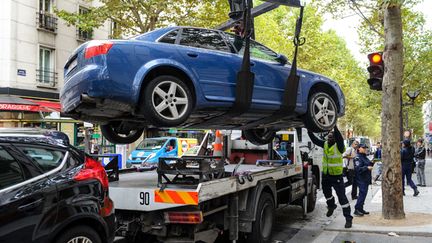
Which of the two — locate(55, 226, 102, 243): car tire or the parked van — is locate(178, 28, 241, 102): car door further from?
the parked van

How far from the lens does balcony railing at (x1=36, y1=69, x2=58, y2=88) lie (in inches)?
890

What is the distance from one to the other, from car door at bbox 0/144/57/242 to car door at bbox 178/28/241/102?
2492 millimetres

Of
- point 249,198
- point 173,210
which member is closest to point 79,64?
point 173,210

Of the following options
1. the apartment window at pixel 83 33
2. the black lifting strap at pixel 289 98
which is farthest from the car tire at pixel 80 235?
the apartment window at pixel 83 33

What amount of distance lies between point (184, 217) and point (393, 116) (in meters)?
5.15

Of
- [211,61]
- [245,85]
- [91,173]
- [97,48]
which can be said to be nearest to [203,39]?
[211,61]

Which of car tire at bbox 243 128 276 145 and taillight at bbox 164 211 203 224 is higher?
A: car tire at bbox 243 128 276 145

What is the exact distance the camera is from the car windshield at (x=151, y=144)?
1948cm

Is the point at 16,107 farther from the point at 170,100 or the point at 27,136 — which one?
the point at 27,136

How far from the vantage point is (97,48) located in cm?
539

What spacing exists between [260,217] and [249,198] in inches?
13.6

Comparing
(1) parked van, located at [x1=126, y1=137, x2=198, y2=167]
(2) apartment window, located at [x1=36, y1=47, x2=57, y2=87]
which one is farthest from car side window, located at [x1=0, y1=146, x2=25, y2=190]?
(2) apartment window, located at [x1=36, y1=47, x2=57, y2=87]

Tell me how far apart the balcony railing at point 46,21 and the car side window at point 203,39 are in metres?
18.4

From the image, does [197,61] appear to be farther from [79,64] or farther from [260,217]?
[260,217]
